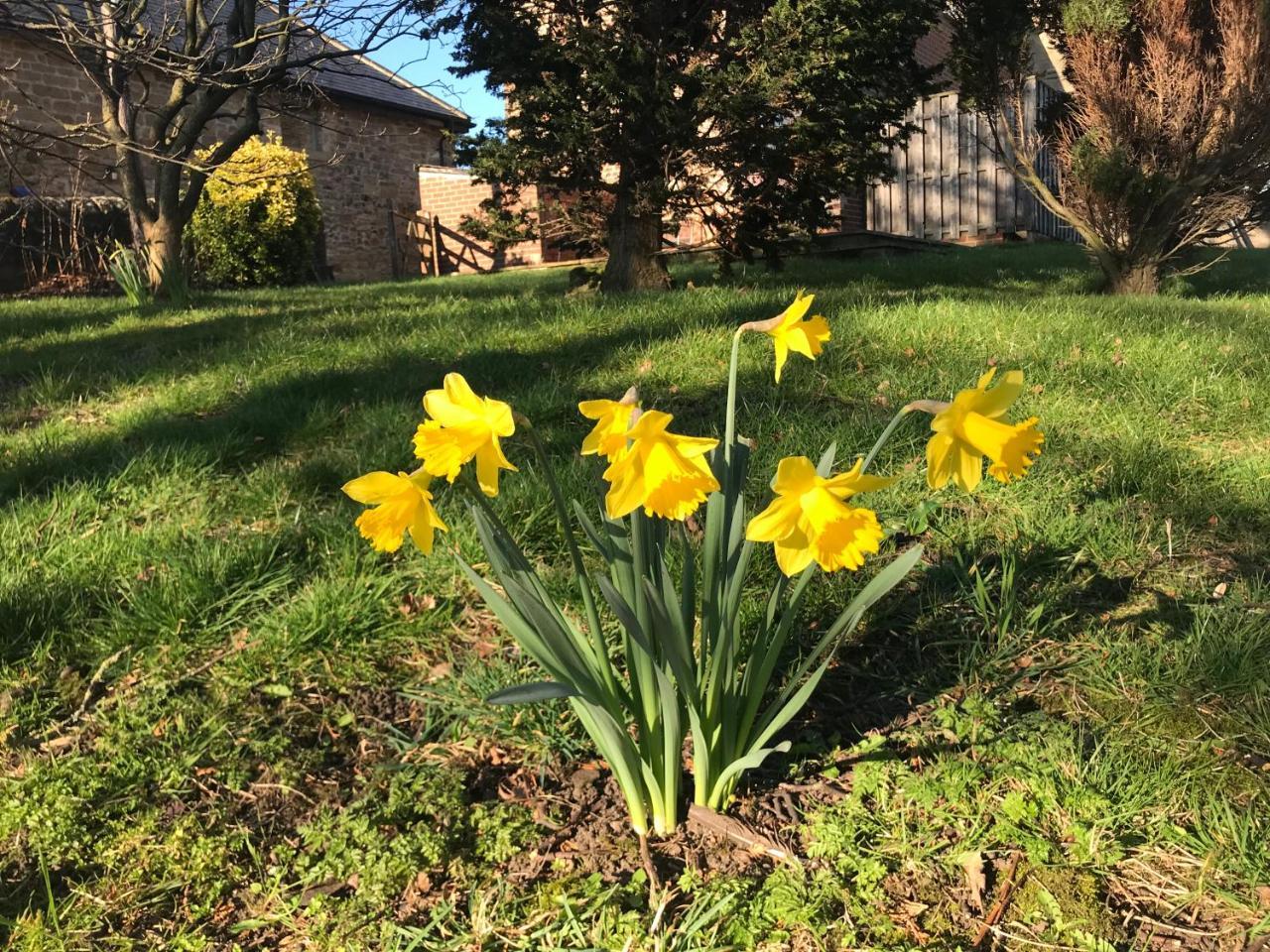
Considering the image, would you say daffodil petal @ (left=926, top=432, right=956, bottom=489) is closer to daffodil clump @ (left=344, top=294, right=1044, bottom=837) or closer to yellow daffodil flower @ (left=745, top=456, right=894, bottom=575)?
daffodil clump @ (left=344, top=294, right=1044, bottom=837)

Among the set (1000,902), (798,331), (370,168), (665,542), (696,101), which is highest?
(370,168)

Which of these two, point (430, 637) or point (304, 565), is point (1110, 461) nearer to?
point (430, 637)

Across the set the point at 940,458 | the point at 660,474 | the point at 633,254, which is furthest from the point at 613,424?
the point at 633,254

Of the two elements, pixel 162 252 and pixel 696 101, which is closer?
pixel 696 101

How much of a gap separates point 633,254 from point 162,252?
4302 mm

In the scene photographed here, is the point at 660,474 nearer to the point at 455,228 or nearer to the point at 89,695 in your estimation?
the point at 89,695

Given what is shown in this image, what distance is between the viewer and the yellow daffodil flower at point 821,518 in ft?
3.92

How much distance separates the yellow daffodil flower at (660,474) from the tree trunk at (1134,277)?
7094 millimetres

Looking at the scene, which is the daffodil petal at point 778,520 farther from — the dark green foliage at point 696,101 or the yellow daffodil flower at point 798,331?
the dark green foliage at point 696,101

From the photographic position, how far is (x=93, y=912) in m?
1.54

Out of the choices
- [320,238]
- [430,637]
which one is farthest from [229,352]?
[320,238]

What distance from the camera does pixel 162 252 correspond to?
25.0 ft

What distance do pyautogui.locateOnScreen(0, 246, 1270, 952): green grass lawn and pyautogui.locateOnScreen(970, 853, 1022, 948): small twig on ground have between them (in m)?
0.01

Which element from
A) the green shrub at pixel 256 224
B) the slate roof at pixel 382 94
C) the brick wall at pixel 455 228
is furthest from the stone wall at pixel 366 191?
the green shrub at pixel 256 224
